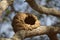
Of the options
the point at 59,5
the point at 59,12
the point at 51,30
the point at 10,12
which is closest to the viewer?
the point at 51,30

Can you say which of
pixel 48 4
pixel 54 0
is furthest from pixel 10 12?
pixel 54 0

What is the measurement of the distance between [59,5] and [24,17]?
76.5 inches

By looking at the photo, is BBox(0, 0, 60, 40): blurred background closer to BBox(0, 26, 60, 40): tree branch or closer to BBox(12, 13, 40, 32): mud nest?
BBox(12, 13, 40, 32): mud nest

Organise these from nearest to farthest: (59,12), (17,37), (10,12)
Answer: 1. (17,37)
2. (59,12)
3. (10,12)

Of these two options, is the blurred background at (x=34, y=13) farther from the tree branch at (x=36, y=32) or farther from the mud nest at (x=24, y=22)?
the tree branch at (x=36, y=32)

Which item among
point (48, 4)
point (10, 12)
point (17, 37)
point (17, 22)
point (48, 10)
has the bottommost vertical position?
point (17, 37)

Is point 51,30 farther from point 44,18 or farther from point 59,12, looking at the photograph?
point 44,18

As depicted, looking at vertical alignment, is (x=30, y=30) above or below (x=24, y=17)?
below

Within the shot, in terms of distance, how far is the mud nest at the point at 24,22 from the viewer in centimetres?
170

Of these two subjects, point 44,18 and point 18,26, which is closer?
point 18,26

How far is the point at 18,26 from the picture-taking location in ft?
5.63

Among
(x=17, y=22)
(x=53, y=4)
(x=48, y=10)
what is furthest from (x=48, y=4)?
(x=17, y=22)

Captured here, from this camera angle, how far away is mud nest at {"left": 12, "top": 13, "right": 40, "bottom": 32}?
1.70m

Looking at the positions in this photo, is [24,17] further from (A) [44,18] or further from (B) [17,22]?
(A) [44,18]
